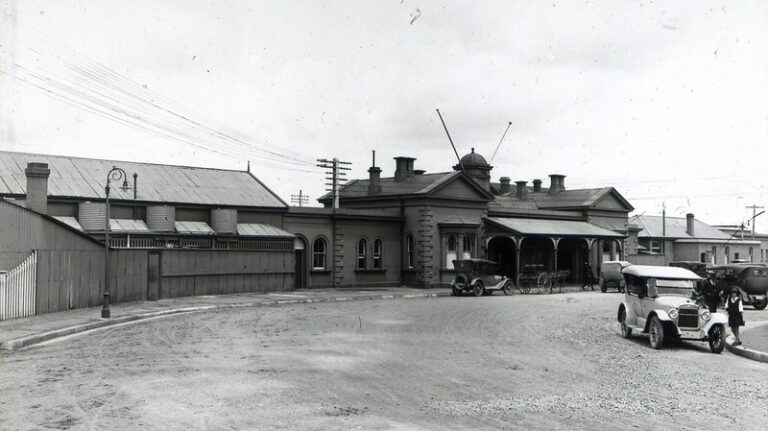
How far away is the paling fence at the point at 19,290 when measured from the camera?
19734 mm

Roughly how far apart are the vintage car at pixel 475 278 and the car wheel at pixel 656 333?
60.6 feet

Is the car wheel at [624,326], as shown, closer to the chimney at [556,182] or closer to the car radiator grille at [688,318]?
the car radiator grille at [688,318]

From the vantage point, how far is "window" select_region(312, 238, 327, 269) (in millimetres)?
38406

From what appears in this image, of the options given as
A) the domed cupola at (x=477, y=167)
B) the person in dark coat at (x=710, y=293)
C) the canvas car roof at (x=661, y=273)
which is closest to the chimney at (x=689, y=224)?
the domed cupola at (x=477, y=167)

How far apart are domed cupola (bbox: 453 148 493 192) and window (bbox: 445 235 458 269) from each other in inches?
497

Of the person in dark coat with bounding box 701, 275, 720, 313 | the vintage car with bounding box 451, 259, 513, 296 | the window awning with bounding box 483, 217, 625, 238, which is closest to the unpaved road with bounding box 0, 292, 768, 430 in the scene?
the person in dark coat with bounding box 701, 275, 720, 313

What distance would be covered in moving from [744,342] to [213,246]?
22.9 m

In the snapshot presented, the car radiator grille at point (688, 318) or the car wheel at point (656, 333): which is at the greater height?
the car radiator grille at point (688, 318)

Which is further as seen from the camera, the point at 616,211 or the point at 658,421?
the point at 616,211

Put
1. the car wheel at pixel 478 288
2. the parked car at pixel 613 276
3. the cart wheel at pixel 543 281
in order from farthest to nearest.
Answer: the parked car at pixel 613 276
the cart wheel at pixel 543 281
the car wheel at pixel 478 288

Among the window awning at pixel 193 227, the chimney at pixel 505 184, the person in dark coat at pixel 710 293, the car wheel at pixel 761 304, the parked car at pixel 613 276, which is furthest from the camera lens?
the chimney at pixel 505 184

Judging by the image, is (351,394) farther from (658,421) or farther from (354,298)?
(354,298)

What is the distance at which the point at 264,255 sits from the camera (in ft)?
112

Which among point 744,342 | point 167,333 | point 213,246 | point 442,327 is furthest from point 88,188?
point 744,342
